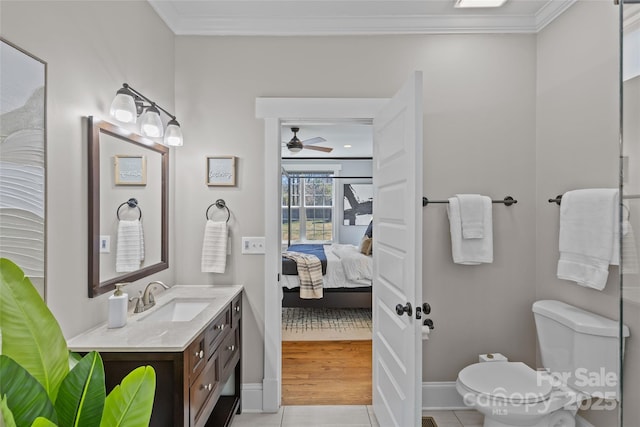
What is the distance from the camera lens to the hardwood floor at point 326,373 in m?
2.67

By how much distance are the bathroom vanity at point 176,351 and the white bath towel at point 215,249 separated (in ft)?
1.07

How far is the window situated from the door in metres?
5.25

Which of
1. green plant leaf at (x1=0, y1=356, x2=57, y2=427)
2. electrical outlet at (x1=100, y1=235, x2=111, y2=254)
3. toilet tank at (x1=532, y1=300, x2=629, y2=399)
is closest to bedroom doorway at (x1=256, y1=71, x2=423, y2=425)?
toilet tank at (x1=532, y1=300, x2=629, y2=399)

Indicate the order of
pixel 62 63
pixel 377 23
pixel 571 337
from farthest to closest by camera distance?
1. pixel 377 23
2. pixel 571 337
3. pixel 62 63

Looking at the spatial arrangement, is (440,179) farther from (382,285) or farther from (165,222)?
(165,222)

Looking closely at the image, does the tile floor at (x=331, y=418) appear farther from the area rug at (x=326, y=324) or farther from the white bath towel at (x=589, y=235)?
the area rug at (x=326, y=324)

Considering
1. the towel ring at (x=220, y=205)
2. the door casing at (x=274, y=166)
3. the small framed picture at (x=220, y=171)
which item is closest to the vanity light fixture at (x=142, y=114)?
the small framed picture at (x=220, y=171)

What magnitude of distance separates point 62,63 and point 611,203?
2.52 m

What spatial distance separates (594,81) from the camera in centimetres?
199

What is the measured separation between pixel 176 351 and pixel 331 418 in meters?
1.45

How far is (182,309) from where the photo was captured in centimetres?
212

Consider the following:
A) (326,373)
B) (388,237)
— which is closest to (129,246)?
(388,237)

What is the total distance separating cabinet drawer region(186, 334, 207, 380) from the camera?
147 cm

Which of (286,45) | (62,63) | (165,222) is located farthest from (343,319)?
(62,63)
